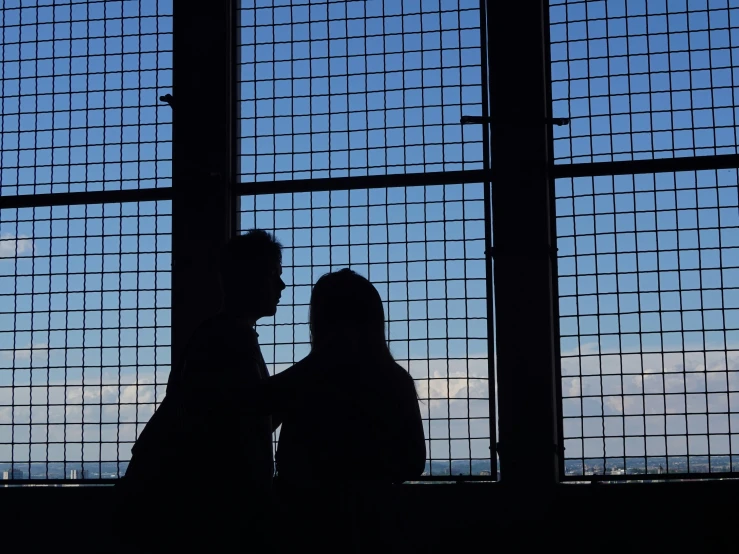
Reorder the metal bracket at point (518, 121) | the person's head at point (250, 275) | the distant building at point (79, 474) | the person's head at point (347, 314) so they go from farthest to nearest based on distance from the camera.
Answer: the distant building at point (79, 474)
the metal bracket at point (518, 121)
the person's head at point (250, 275)
the person's head at point (347, 314)

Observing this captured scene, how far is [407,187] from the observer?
509cm

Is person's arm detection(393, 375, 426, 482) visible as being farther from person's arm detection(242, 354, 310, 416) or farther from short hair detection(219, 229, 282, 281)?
short hair detection(219, 229, 282, 281)

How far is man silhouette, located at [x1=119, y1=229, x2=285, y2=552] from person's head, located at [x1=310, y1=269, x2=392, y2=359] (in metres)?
0.24

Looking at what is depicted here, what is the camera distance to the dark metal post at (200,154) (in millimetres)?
5113

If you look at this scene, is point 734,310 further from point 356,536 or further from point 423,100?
point 356,536

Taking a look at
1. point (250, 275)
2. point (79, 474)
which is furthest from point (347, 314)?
point (79, 474)

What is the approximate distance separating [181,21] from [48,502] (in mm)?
2896

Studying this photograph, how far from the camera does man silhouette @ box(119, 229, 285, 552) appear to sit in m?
2.66

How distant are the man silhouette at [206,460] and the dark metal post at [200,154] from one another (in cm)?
225

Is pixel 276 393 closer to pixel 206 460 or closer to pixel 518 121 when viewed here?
pixel 206 460

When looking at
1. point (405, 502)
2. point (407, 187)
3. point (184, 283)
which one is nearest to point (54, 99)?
point (184, 283)

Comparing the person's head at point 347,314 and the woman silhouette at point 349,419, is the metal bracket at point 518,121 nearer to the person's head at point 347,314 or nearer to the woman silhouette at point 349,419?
the person's head at point 347,314

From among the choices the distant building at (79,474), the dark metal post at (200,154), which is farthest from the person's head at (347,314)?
the distant building at (79,474)

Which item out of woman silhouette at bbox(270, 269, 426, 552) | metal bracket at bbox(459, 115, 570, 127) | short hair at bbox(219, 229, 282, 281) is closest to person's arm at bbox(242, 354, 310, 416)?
woman silhouette at bbox(270, 269, 426, 552)
